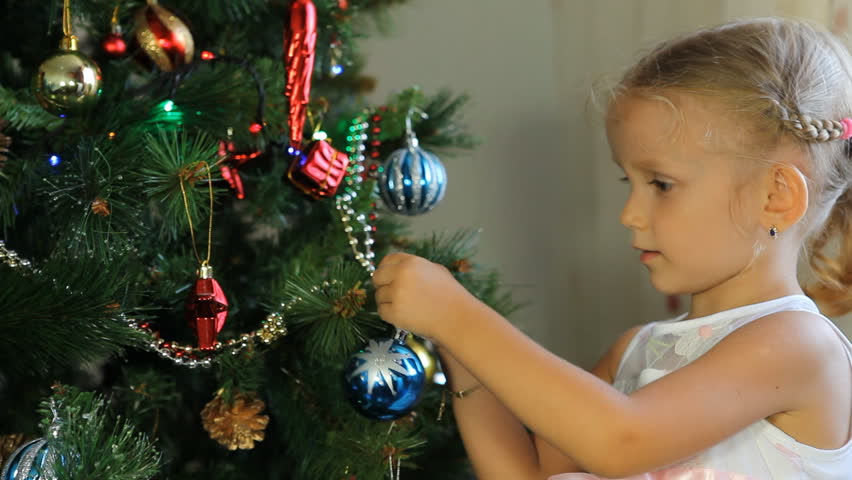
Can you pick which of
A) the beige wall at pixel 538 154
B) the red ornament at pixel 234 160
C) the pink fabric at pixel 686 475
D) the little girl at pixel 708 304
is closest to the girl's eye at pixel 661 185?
the little girl at pixel 708 304

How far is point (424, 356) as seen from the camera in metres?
0.74

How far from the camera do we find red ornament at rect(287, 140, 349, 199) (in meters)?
0.73

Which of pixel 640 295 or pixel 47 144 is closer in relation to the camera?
pixel 47 144

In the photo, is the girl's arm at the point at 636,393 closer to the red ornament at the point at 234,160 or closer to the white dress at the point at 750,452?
the white dress at the point at 750,452

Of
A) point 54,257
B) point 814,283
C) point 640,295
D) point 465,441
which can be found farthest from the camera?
point 640,295

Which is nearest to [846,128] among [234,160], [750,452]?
[750,452]

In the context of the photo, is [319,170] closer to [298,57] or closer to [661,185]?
[298,57]

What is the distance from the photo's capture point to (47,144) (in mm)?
715

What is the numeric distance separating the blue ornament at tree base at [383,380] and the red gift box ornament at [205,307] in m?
0.11

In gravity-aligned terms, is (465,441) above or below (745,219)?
below

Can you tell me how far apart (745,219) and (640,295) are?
651 millimetres

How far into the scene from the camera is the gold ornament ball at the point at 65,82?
0.61m

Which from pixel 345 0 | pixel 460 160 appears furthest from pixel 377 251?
pixel 460 160

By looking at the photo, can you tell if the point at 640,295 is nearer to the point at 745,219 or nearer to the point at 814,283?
the point at 814,283
